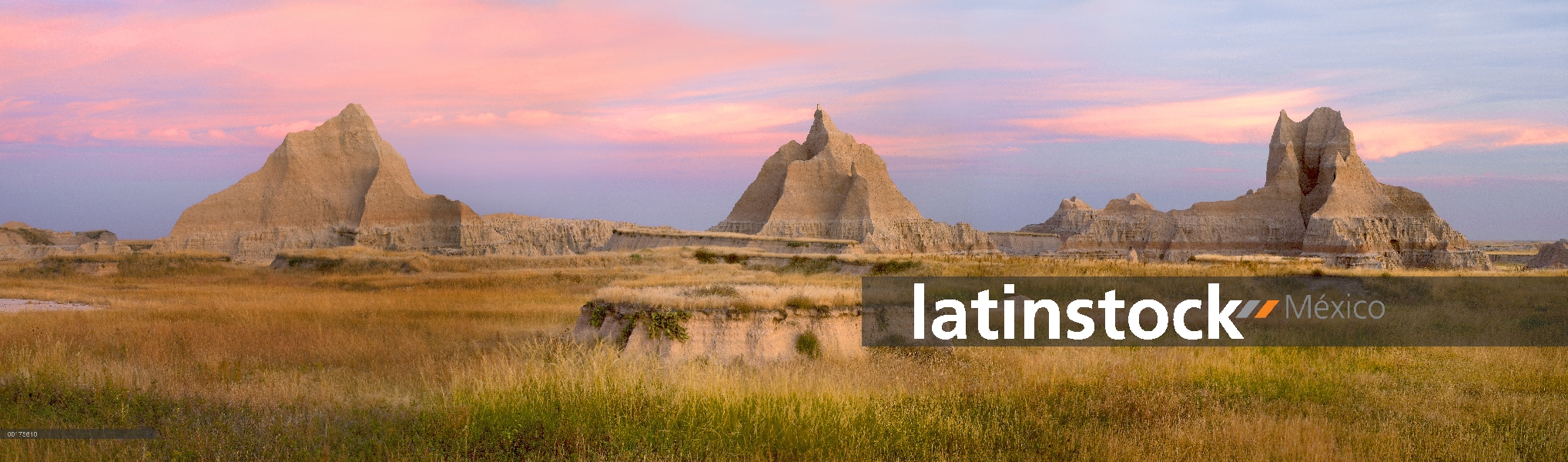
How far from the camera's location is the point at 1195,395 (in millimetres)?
10023

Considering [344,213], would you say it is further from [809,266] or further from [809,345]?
[809,345]

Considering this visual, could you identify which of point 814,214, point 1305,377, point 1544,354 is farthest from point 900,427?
point 814,214

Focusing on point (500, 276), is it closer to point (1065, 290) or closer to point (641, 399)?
point (1065, 290)

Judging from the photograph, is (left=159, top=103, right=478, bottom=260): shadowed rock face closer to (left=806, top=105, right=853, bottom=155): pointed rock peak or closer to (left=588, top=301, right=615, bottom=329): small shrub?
(left=806, top=105, right=853, bottom=155): pointed rock peak

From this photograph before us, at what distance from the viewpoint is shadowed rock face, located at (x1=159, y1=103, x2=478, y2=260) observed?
8444 centimetres

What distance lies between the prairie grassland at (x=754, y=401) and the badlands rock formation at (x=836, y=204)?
67.2 m

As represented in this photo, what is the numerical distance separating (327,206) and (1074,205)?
111587 mm

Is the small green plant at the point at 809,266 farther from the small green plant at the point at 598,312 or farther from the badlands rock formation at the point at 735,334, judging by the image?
the badlands rock formation at the point at 735,334

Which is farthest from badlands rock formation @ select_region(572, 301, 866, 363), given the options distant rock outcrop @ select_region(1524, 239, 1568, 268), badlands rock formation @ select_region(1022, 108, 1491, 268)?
distant rock outcrop @ select_region(1524, 239, 1568, 268)

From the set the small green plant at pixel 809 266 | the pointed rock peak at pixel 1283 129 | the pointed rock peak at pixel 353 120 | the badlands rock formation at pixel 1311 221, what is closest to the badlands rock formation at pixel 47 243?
the pointed rock peak at pixel 353 120

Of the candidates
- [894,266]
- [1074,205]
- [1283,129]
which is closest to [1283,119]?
[1283,129]

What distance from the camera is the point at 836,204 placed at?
3627 inches

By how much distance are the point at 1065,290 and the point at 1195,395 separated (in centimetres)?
1190

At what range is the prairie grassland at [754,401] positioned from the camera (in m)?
7.31
